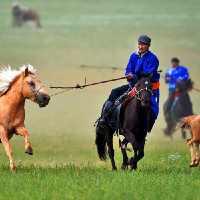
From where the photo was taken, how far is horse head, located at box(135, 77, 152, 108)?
20781 millimetres

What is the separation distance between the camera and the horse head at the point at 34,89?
2112cm

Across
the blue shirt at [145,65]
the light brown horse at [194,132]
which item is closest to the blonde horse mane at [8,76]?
the blue shirt at [145,65]

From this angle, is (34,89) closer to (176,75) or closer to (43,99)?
(43,99)

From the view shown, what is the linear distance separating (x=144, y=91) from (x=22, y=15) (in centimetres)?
3998

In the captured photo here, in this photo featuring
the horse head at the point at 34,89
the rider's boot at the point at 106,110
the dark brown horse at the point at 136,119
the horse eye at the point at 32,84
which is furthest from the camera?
the rider's boot at the point at 106,110

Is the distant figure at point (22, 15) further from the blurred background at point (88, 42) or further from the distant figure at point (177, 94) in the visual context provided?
the distant figure at point (177, 94)

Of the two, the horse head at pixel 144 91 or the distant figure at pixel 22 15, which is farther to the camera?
the distant figure at pixel 22 15

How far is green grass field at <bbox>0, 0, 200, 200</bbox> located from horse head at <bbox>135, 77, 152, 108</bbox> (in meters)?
1.10

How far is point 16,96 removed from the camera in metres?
21.3

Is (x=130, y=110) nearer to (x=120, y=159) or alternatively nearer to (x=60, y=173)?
(x=60, y=173)

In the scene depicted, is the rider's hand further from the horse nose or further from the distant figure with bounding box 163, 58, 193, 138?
the distant figure with bounding box 163, 58, 193, 138

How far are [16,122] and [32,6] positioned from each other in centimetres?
4160

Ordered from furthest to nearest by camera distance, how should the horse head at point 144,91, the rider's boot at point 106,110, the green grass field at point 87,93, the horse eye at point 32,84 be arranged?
the rider's boot at point 106,110 → the horse eye at point 32,84 → the horse head at point 144,91 → the green grass field at point 87,93

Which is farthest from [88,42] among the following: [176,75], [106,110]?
[106,110]
